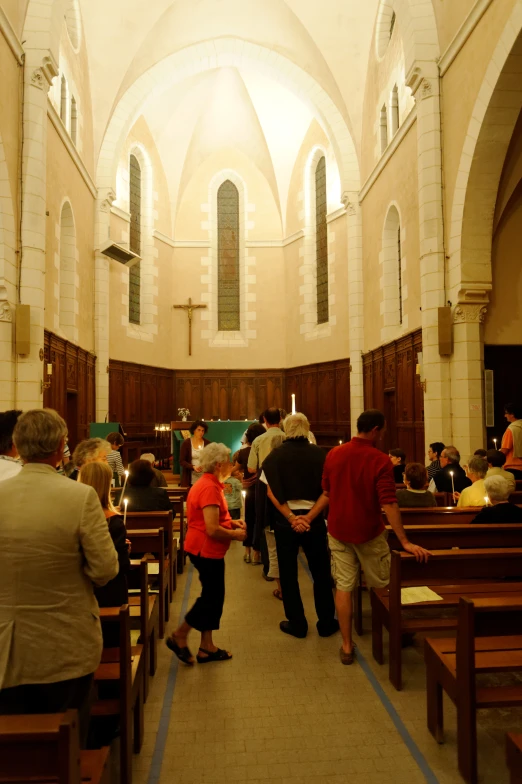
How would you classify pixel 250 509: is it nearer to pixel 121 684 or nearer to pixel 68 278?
pixel 121 684

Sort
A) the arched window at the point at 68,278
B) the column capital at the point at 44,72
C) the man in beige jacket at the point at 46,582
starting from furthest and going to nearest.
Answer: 1. the arched window at the point at 68,278
2. the column capital at the point at 44,72
3. the man in beige jacket at the point at 46,582

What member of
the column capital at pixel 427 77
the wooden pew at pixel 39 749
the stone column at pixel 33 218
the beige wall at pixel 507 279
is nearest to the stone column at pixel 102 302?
the stone column at pixel 33 218

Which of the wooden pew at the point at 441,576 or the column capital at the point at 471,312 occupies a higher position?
the column capital at the point at 471,312

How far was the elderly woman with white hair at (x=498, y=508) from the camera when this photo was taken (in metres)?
4.26

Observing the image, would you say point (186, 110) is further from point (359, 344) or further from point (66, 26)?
point (359, 344)

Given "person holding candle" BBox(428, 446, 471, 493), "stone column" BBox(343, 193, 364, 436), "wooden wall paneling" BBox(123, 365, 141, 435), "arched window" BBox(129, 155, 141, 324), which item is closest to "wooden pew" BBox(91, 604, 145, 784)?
"person holding candle" BBox(428, 446, 471, 493)

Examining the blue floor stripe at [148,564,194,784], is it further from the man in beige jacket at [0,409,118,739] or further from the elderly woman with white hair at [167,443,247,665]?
the man in beige jacket at [0,409,118,739]

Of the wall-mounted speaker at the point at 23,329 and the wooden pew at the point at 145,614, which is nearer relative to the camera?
the wooden pew at the point at 145,614

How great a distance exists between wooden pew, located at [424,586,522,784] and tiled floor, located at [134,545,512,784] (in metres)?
0.14

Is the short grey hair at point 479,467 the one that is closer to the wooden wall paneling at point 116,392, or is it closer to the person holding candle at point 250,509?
the person holding candle at point 250,509

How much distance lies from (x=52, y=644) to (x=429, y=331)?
8.23m

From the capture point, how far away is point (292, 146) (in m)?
18.4

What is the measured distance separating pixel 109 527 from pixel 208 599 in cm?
115

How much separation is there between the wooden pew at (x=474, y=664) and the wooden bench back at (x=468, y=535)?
1098 mm
